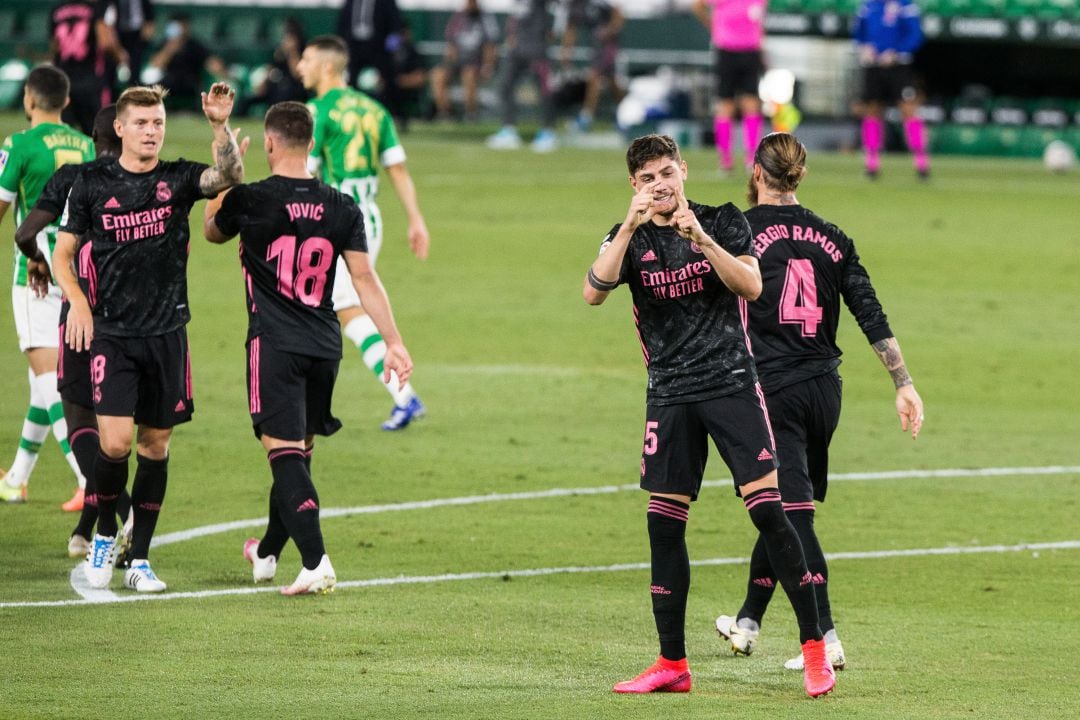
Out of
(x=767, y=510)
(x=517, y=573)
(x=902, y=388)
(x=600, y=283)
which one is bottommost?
(x=517, y=573)

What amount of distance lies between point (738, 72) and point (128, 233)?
17.8 metres

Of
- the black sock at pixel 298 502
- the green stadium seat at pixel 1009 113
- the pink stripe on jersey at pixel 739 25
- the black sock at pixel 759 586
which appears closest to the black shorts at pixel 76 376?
the black sock at pixel 298 502

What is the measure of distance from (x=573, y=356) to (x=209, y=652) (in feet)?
28.9

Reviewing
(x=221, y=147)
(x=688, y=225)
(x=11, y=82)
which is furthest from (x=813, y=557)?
(x=11, y=82)

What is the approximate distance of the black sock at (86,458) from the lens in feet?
29.8

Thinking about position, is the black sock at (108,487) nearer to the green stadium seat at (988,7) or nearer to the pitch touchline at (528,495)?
the pitch touchline at (528,495)

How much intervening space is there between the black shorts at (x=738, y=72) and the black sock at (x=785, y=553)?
60.8 ft

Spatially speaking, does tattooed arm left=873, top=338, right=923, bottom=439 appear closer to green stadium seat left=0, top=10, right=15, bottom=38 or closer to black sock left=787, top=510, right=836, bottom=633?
black sock left=787, top=510, right=836, bottom=633

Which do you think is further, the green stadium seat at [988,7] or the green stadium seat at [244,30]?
the green stadium seat at [244,30]

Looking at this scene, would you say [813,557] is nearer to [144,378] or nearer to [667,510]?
[667,510]

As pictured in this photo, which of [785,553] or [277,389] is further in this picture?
[277,389]

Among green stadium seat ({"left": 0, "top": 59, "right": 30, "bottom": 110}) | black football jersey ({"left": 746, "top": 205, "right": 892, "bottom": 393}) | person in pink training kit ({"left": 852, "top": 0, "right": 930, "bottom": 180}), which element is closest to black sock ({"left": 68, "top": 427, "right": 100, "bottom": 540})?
black football jersey ({"left": 746, "top": 205, "right": 892, "bottom": 393})

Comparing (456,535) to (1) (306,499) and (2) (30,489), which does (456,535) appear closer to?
(1) (306,499)

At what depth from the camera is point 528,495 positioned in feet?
35.8
